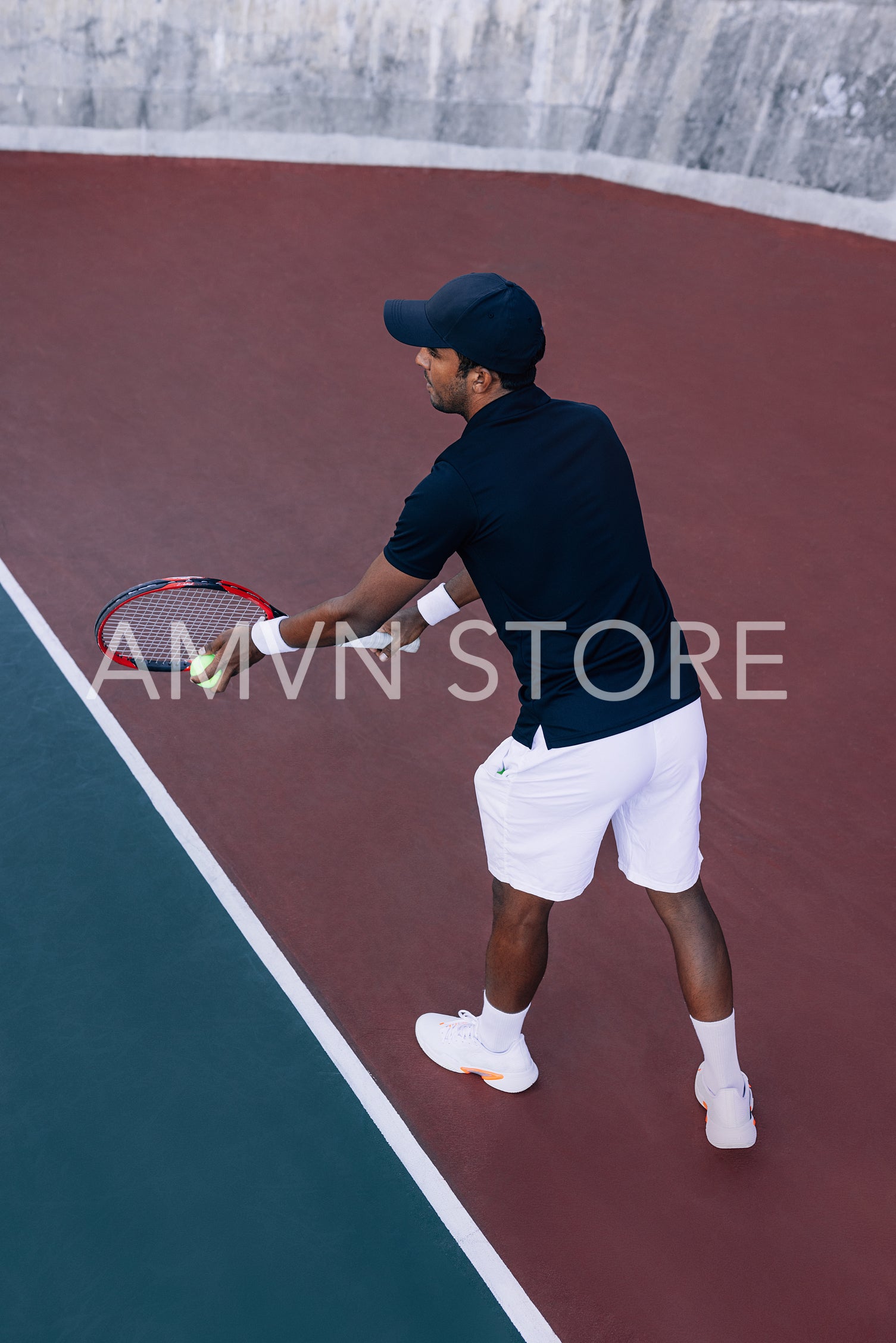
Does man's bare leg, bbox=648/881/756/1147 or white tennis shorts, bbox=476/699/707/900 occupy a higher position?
white tennis shorts, bbox=476/699/707/900

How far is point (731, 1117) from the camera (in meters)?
2.64

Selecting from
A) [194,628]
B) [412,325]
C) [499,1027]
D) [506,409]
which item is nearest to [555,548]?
[506,409]

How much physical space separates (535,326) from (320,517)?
3303 millimetres

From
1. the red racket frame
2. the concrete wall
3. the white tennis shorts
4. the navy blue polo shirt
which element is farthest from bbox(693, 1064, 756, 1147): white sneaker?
the concrete wall

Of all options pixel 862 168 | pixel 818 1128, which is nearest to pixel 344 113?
pixel 862 168

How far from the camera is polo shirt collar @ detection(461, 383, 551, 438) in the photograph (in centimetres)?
215

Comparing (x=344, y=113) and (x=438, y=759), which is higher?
(x=344, y=113)

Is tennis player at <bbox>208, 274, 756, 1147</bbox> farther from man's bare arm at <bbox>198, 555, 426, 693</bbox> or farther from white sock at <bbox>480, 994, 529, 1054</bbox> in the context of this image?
A: white sock at <bbox>480, 994, 529, 1054</bbox>

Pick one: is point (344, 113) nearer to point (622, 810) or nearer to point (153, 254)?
point (153, 254)

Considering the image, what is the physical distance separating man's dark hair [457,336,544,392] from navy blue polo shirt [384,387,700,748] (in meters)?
0.02

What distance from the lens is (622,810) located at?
2484mm

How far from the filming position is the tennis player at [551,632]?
211 cm

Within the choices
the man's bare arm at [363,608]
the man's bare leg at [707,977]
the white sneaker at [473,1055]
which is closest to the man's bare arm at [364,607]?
the man's bare arm at [363,608]

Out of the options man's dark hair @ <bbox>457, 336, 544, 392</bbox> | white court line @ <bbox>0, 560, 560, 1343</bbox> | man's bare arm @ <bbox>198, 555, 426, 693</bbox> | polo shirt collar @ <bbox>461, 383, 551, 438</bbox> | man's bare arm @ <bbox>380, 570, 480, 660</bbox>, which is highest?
man's dark hair @ <bbox>457, 336, 544, 392</bbox>
